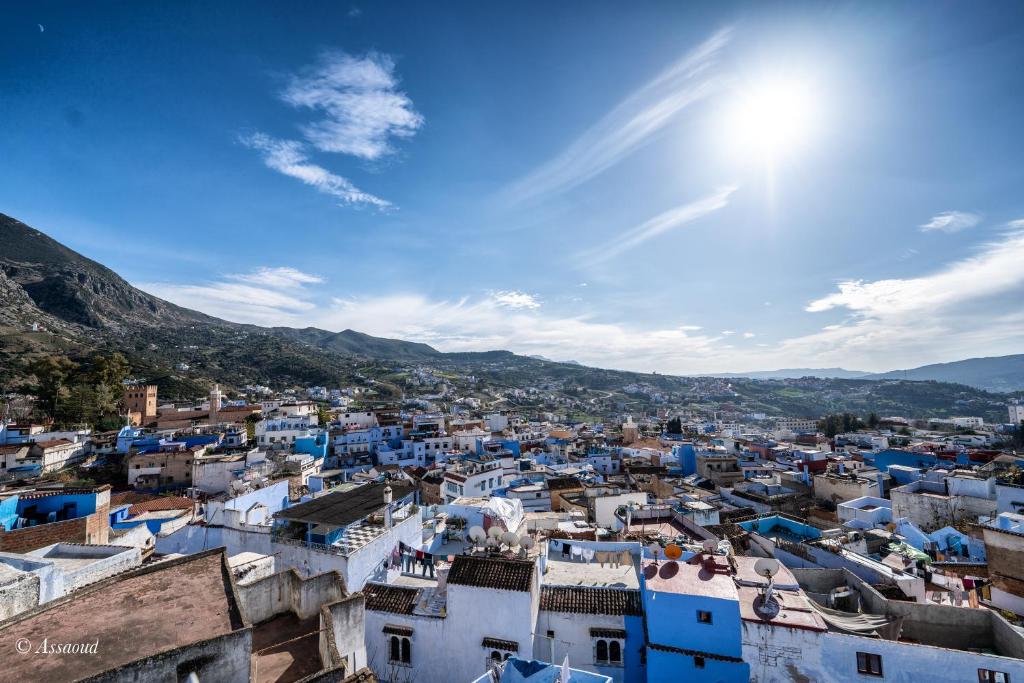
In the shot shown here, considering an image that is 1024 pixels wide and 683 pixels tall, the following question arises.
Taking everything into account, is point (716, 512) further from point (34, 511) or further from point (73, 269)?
point (73, 269)

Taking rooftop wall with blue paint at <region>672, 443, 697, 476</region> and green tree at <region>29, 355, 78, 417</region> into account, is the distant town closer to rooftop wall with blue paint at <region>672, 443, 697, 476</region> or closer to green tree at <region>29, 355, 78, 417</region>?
rooftop wall with blue paint at <region>672, 443, 697, 476</region>

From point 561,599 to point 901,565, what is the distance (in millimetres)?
11673

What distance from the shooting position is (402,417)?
216 ft

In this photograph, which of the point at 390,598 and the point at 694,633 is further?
the point at 390,598

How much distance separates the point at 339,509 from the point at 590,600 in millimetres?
9090

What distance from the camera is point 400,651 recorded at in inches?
455

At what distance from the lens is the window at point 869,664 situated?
31.4 ft

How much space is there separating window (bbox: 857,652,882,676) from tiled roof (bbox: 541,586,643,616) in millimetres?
4360

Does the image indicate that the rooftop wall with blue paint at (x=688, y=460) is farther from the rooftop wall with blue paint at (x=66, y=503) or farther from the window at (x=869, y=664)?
the rooftop wall with blue paint at (x=66, y=503)

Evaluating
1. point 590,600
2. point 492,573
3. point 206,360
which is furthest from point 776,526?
point 206,360

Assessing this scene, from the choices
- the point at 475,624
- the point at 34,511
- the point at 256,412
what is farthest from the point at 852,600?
the point at 256,412

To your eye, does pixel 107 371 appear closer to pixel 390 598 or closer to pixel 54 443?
pixel 54 443

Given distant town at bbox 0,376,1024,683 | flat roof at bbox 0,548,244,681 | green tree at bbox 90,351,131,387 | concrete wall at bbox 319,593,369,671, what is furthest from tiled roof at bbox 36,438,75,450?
concrete wall at bbox 319,593,369,671

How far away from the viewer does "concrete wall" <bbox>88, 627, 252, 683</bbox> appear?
488 centimetres
